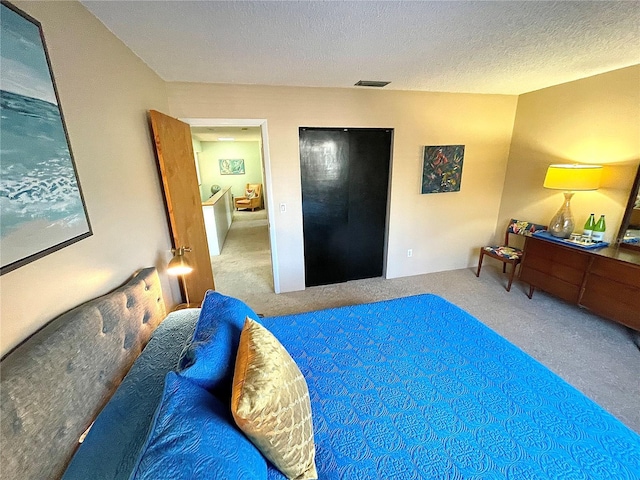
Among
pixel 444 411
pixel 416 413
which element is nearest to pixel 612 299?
pixel 444 411

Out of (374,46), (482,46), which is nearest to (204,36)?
(374,46)

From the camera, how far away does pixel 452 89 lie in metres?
3.03

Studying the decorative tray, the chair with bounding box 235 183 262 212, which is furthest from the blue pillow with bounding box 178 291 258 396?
the chair with bounding box 235 183 262 212

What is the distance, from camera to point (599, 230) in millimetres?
2625

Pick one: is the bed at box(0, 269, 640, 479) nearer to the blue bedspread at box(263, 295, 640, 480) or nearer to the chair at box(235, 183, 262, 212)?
the blue bedspread at box(263, 295, 640, 480)

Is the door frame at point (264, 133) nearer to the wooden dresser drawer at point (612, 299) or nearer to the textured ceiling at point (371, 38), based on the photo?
the textured ceiling at point (371, 38)

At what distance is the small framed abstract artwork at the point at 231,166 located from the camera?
888 centimetres

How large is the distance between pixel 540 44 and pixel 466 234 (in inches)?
96.1

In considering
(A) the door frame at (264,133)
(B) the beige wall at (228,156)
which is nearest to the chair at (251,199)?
(B) the beige wall at (228,156)

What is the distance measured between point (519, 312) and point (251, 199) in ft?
25.7

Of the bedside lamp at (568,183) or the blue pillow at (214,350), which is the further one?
the bedside lamp at (568,183)

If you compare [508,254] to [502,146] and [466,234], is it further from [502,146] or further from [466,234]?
[502,146]

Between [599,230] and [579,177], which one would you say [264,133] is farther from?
[599,230]

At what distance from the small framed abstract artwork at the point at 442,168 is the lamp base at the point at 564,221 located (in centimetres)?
112
